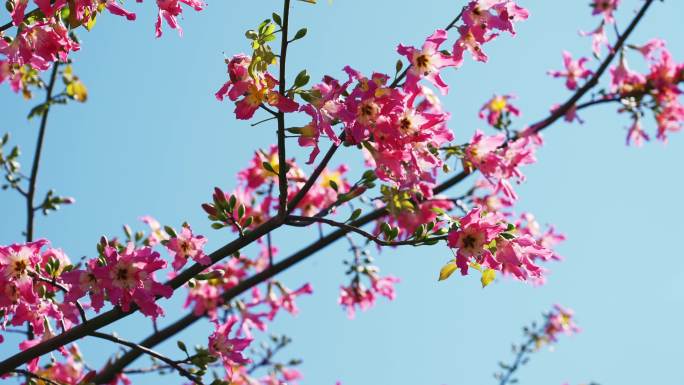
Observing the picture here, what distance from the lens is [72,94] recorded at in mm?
3967

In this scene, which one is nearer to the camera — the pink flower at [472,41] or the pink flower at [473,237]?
the pink flower at [473,237]

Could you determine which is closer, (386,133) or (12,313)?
(386,133)

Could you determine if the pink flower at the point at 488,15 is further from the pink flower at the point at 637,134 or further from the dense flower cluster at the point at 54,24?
the pink flower at the point at 637,134

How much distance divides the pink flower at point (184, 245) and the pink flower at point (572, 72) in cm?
311

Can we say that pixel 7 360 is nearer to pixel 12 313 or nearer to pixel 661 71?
pixel 12 313

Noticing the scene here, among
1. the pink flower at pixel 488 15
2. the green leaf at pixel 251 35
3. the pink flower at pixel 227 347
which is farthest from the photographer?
the pink flower at pixel 227 347

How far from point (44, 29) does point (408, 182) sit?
1.28 metres

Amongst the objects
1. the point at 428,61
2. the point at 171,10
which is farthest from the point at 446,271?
the point at 171,10

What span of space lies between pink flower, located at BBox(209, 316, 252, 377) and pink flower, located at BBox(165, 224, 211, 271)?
30cm

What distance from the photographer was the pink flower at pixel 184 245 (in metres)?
2.25

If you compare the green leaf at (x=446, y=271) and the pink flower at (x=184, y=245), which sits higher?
the pink flower at (x=184, y=245)

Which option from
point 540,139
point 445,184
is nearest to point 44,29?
point 445,184

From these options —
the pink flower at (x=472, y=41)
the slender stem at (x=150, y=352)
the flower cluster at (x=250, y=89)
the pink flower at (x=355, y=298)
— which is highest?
the pink flower at (x=355, y=298)

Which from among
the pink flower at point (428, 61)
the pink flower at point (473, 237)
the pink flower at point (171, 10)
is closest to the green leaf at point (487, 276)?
the pink flower at point (473, 237)
